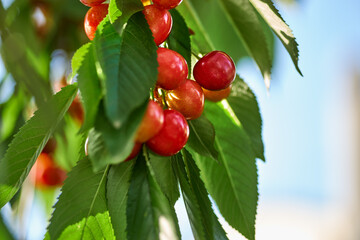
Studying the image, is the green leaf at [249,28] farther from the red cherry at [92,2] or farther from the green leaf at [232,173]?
the red cherry at [92,2]

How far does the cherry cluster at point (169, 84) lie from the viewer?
0.45 m

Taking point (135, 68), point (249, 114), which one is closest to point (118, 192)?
point (135, 68)

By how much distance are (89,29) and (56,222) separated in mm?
209

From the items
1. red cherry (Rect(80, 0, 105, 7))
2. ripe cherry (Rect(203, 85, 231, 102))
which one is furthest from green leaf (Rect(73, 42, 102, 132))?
ripe cherry (Rect(203, 85, 231, 102))

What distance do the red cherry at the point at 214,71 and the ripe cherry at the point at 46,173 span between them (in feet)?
2.60

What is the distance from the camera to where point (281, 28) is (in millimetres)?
512

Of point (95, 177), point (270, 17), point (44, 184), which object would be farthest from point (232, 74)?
point (44, 184)

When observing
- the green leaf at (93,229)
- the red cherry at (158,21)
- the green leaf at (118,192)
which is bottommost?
the green leaf at (93,229)

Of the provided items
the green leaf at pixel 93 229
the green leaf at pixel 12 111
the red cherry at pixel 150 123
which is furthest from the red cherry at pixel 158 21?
the green leaf at pixel 12 111

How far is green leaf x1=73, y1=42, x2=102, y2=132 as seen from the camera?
0.38m

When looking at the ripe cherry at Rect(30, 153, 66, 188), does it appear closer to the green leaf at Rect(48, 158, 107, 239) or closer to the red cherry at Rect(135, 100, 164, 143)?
the green leaf at Rect(48, 158, 107, 239)

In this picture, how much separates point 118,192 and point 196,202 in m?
0.08

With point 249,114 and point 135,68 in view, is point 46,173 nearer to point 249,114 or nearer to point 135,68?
point 249,114

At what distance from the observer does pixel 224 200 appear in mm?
625
